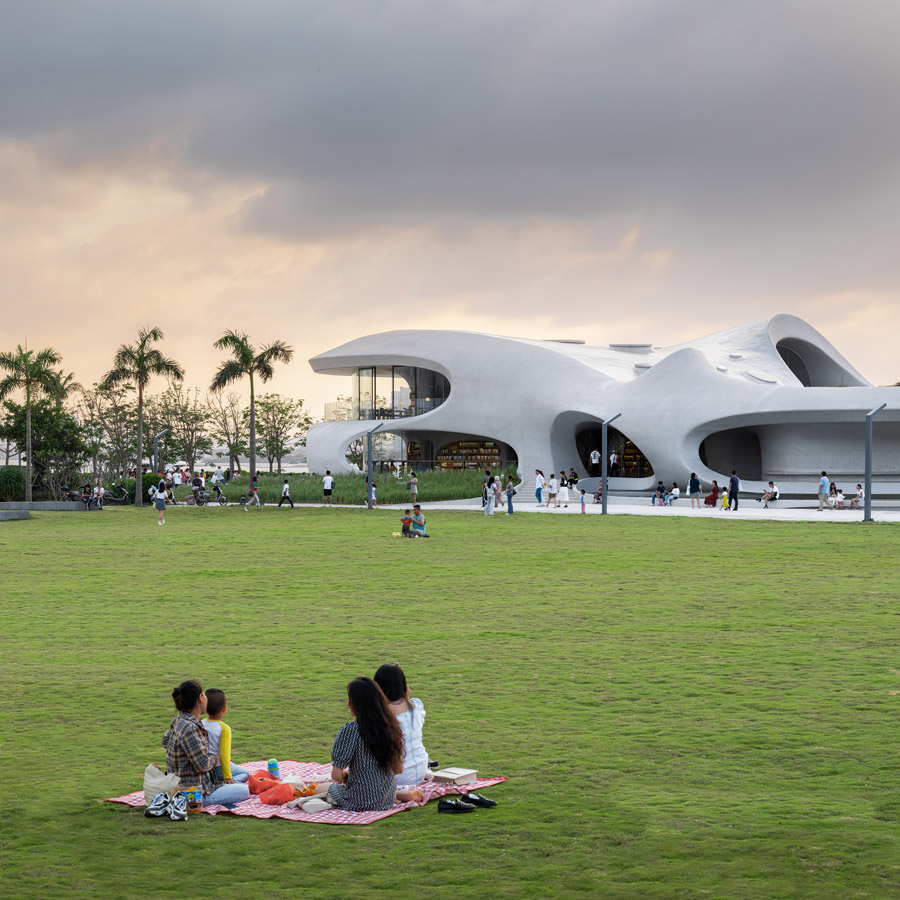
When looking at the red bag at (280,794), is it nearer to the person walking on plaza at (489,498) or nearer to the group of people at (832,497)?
the person walking on plaza at (489,498)

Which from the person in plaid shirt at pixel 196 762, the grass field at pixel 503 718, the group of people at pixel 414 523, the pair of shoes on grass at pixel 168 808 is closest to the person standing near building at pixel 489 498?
the group of people at pixel 414 523

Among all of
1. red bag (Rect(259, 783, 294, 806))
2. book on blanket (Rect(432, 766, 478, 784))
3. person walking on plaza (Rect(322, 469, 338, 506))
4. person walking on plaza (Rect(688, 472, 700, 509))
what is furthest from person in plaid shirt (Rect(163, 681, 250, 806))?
person walking on plaza (Rect(688, 472, 700, 509))

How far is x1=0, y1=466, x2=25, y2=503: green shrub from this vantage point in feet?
147

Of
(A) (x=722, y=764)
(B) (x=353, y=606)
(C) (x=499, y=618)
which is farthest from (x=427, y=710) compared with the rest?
(B) (x=353, y=606)

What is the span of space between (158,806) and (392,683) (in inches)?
54.9

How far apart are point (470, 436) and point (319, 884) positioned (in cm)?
5055

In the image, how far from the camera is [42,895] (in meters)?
4.71

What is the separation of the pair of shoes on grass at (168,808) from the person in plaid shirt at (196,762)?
0.73 ft

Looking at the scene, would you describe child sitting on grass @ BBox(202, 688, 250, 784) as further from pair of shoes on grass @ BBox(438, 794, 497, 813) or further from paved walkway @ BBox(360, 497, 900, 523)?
paved walkway @ BBox(360, 497, 900, 523)

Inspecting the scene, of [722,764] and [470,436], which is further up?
[470,436]

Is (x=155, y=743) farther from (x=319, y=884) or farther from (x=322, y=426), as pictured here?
(x=322, y=426)

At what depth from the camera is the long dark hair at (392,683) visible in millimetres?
6391

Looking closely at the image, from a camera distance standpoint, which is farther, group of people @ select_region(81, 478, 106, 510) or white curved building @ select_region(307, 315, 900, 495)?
white curved building @ select_region(307, 315, 900, 495)

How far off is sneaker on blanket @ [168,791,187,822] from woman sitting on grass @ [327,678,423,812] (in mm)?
748
